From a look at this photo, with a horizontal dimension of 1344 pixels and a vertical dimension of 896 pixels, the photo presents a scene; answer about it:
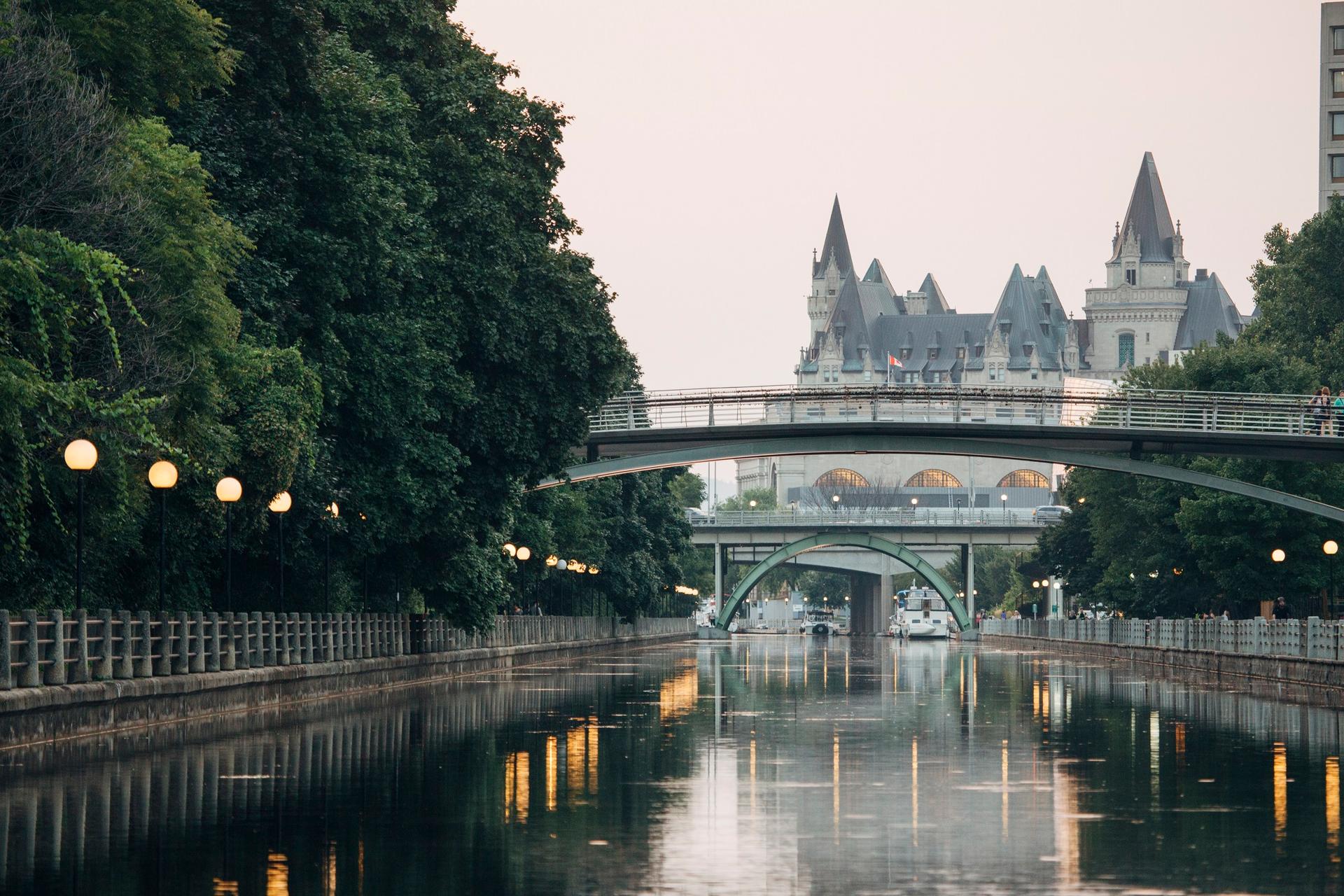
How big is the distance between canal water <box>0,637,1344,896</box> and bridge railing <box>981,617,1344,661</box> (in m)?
12.1

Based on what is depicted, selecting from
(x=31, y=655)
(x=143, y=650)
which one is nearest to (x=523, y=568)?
(x=143, y=650)

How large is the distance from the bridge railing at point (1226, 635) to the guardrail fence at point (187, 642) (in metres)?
18.4

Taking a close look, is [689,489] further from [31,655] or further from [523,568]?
[31,655]

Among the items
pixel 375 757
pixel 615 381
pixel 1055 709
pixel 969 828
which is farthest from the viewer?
pixel 615 381

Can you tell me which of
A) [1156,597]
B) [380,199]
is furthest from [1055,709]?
[1156,597]

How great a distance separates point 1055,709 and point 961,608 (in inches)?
4568

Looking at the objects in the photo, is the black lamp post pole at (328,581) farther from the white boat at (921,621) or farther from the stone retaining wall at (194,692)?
the white boat at (921,621)

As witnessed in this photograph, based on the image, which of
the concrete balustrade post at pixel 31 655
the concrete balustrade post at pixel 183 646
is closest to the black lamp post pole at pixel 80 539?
the concrete balustrade post at pixel 31 655

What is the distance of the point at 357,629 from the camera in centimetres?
4078

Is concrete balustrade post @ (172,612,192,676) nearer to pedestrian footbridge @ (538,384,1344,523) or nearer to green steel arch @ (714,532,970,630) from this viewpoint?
pedestrian footbridge @ (538,384,1344,523)

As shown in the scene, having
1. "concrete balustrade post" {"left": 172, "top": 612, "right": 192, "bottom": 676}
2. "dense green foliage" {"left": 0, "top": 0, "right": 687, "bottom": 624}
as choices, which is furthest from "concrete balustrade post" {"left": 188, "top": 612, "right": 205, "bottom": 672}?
"dense green foliage" {"left": 0, "top": 0, "right": 687, "bottom": 624}

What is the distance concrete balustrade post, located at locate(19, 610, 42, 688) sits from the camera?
71.5ft

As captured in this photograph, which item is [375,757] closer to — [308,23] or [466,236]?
[308,23]

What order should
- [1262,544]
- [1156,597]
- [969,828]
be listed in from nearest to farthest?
[969,828]
[1262,544]
[1156,597]
